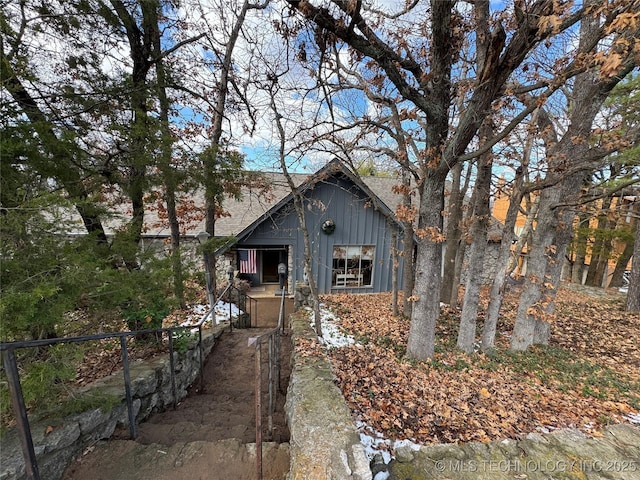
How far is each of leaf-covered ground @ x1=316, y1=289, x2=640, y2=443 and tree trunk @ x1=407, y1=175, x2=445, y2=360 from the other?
1.12 feet

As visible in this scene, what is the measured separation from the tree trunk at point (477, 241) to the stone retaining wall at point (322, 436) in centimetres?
305

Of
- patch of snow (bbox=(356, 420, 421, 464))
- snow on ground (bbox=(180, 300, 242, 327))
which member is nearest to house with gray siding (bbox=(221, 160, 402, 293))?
snow on ground (bbox=(180, 300, 242, 327))

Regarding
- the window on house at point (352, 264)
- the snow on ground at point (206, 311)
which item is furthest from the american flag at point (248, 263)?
the window on house at point (352, 264)

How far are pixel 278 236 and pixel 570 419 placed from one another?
843 centimetres

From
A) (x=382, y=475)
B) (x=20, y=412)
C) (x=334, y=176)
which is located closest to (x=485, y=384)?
(x=382, y=475)

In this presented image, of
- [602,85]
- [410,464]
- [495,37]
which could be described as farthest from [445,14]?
[410,464]

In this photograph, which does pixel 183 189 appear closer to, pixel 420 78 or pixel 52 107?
pixel 52 107

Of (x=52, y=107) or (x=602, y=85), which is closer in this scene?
(x=52, y=107)

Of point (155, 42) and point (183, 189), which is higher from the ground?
point (155, 42)

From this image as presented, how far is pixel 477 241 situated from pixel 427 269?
123 cm

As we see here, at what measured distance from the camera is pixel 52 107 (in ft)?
10.5

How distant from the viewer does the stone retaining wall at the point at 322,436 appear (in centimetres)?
198

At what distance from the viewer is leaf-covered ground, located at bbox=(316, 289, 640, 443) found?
2.95 metres

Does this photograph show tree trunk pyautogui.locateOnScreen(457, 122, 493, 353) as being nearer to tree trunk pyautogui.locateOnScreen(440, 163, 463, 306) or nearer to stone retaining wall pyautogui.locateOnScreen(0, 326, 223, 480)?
tree trunk pyautogui.locateOnScreen(440, 163, 463, 306)
